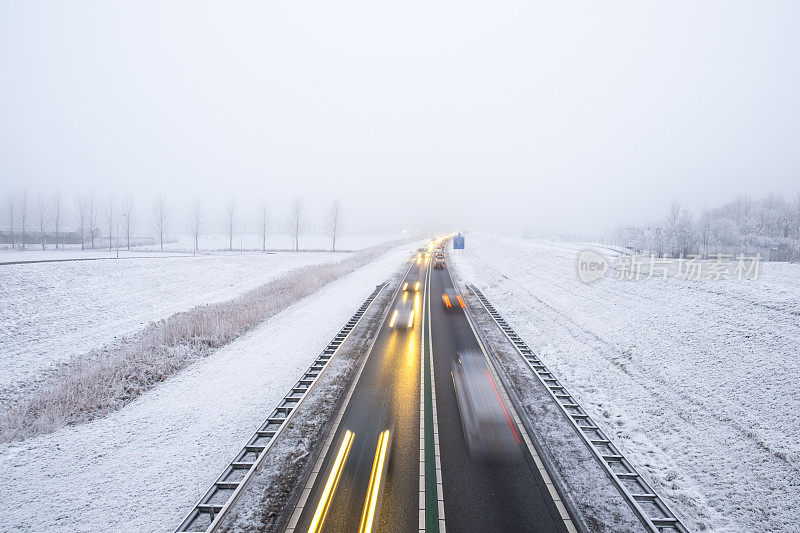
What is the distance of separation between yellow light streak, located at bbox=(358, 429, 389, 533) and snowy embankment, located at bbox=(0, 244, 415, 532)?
388 cm

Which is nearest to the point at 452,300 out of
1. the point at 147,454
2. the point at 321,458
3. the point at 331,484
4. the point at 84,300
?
the point at 321,458

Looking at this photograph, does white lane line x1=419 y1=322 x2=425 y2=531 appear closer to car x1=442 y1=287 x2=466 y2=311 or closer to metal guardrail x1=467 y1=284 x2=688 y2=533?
metal guardrail x1=467 y1=284 x2=688 y2=533

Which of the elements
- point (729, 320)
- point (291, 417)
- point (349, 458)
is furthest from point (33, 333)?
point (729, 320)

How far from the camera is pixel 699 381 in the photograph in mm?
12266

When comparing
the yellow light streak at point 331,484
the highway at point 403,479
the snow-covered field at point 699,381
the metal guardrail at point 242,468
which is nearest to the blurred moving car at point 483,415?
the highway at point 403,479

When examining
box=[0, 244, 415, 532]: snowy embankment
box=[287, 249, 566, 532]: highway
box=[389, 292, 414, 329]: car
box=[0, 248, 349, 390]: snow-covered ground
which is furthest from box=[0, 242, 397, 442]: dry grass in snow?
box=[389, 292, 414, 329]: car

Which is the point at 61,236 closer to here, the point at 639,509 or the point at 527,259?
the point at 527,259

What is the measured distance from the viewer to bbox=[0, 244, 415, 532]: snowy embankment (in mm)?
7367

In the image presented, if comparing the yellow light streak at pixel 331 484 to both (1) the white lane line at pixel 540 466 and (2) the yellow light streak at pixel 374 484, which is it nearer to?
(2) the yellow light streak at pixel 374 484

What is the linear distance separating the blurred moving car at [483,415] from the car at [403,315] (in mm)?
6565

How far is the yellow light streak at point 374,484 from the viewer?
695 centimetres

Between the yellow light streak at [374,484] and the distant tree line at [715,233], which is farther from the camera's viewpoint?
the distant tree line at [715,233]

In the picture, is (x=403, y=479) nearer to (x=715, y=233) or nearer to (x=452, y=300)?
(x=452, y=300)

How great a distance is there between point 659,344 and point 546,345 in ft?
15.9
